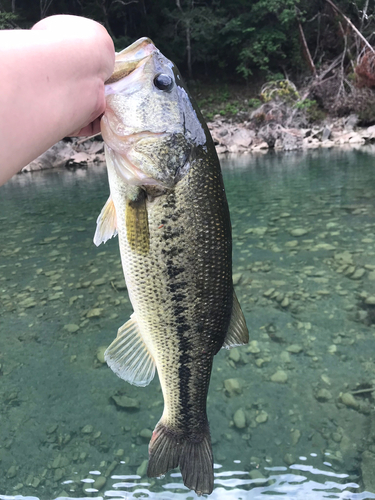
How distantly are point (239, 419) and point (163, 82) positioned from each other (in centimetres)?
269

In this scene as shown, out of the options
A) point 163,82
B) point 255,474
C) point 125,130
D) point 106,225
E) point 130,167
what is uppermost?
point 163,82

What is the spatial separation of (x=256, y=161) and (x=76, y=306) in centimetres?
1511

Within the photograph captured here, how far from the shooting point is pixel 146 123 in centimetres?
173

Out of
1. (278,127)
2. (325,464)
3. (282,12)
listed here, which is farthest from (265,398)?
(282,12)

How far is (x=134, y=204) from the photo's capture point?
176cm

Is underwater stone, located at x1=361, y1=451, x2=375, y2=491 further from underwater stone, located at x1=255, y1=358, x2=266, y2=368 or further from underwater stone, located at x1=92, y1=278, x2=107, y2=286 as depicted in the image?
underwater stone, located at x1=92, y1=278, x2=107, y2=286

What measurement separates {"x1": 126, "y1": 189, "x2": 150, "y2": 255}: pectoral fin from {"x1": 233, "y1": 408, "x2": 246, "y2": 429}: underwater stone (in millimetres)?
2031

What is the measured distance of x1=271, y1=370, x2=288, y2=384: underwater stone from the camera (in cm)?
348

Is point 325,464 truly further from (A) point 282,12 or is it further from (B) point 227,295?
(A) point 282,12

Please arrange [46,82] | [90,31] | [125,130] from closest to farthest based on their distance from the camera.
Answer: [46,82] → [90,31] → [125,130]

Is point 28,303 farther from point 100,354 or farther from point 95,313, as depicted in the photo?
point 100,354

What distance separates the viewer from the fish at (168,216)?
68.1 inches

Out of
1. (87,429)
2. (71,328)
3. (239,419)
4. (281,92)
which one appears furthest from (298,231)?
(281,92)

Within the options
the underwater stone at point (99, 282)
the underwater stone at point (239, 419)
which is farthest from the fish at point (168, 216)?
the underwater stone at point (99, 282)
